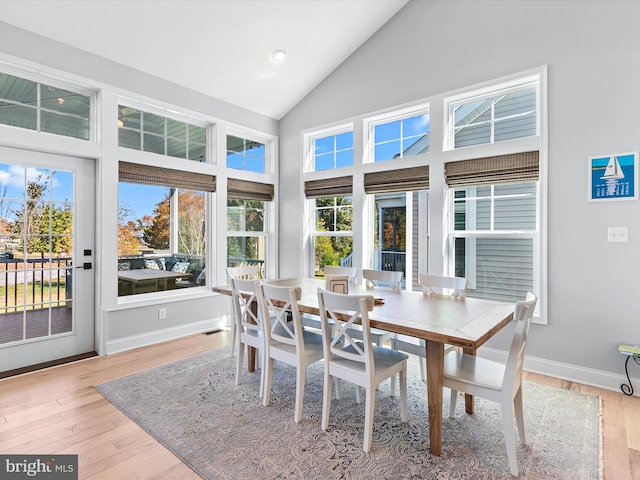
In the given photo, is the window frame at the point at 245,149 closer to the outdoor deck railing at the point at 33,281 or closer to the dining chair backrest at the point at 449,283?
the outdoor deck railing at the point at 33,281

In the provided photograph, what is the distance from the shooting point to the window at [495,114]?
3.35 metres

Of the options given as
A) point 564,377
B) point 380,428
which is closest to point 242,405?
point 380,428

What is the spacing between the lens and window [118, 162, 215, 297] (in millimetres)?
3898

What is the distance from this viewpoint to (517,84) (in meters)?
3.40

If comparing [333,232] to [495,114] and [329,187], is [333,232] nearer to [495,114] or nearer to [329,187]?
[329,187]

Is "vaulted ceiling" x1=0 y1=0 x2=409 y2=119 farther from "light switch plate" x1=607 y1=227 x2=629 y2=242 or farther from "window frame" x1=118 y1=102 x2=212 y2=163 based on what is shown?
"light switch plate" x1=607 y1=227 x2=629 y2=242

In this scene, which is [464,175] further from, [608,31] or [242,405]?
[242,405]

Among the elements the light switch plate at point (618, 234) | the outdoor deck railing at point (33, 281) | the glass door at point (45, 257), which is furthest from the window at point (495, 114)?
the outdoor deck railing at point (33, 281)

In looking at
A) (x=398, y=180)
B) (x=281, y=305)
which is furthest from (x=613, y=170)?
(x=281, y=305)

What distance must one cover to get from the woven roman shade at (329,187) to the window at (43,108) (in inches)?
106

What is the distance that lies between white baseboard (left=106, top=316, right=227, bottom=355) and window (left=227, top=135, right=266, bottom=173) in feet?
6.99

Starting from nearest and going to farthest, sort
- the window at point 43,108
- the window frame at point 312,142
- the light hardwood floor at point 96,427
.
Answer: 1. the light hardwood floor at point 96,427
2. the window at point 43,108
3. the window frame at point 312,142

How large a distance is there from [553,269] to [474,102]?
1850mm

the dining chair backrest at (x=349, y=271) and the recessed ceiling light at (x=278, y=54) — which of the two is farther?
the recessed ceiling light at (x=278, y=54)
